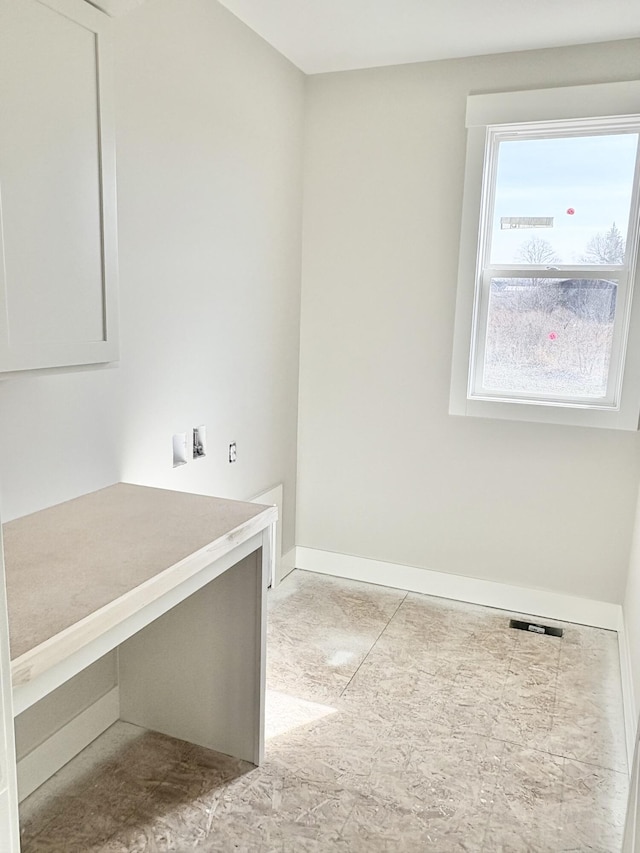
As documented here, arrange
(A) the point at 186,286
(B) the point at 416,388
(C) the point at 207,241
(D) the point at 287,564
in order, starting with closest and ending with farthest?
(A) the point at 186,286 < (C) the point at 207,241 < (B) the point at 416,388 < (D) the point at 287,564

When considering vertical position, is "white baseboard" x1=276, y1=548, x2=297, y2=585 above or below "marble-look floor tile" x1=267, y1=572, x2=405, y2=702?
above

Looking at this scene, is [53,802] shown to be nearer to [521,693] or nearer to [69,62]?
[521,693]

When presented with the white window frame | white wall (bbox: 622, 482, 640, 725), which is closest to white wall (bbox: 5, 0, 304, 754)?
the white window frame

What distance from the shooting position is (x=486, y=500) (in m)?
3.19

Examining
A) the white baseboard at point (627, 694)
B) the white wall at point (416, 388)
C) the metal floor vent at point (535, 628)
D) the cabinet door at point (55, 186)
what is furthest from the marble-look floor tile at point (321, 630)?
the cabinet door at point (55, 186)

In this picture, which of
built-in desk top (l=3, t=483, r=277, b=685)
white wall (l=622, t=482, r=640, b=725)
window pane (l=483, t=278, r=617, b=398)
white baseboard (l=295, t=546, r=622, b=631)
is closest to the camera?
built-in desk top (l=3, t=483, r=277, b=685)

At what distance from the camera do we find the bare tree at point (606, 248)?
2.83 meters

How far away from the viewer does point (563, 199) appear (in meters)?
2.89

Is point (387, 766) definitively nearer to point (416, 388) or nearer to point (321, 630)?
point (321, 630)

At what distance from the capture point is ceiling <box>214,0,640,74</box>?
95.3 inches

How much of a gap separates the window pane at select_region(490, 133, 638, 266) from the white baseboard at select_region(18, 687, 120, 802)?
2438 millimetres

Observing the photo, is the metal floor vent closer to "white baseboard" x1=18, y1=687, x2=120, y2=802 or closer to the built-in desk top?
the built-in desk top

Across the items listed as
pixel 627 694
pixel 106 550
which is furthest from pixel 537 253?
pixel 106 550

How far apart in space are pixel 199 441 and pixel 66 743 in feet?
3.66
